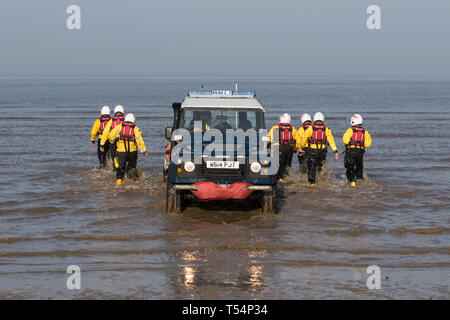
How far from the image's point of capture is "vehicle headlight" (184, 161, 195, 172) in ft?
35.1

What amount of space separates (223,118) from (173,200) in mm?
1786

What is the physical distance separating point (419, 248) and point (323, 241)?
1475 millimetres

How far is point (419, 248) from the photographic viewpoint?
31.6 feet

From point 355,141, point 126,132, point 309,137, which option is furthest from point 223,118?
point 355,141

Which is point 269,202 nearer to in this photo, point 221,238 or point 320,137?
point 221,238

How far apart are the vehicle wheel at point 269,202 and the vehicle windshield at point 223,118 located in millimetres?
1201

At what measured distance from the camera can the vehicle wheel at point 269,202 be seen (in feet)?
37.2

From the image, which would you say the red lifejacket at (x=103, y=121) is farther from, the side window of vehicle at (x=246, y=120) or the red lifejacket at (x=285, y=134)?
the side window of vehicle at (x=246, y=120)

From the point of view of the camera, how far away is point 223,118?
11641mm

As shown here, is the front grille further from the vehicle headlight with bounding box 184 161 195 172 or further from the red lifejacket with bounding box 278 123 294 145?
the red lifejacket with bounding box 278 123 294 145

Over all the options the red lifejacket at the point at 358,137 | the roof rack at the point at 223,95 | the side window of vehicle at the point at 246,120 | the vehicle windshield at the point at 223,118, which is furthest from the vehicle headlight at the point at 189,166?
the red lifejacket at the point at 358,137

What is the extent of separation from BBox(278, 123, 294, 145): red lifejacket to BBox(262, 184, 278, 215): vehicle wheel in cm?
411
